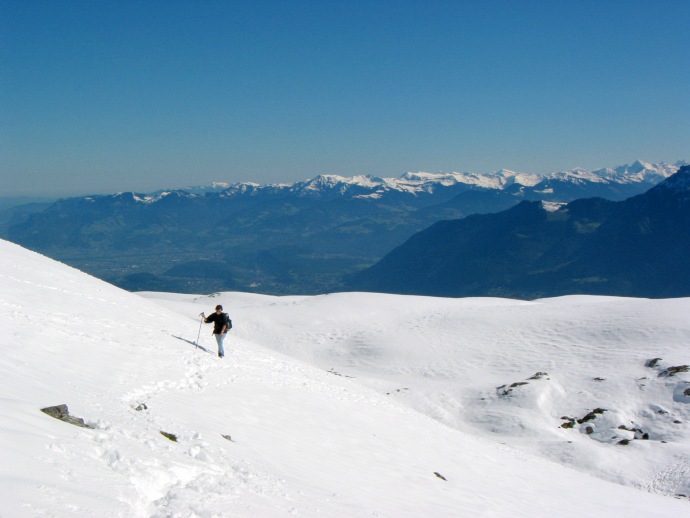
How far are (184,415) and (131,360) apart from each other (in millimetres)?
4968

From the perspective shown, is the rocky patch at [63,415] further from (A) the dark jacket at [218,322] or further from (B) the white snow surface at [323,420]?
(A) the dark jacket at [218,322]

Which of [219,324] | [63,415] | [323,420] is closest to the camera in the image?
[63,415]

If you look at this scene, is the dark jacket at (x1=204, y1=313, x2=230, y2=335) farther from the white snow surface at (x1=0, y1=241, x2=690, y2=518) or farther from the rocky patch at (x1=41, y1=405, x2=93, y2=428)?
the rocky patch at (x1=41, y1=405, x2=93, y2=428)

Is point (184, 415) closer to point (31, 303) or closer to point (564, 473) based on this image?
point (31, 303)

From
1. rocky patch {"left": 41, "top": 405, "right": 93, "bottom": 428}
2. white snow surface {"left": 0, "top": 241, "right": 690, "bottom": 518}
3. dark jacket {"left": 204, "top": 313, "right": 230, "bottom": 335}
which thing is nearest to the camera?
white snow surface {"left": 0, "top": 241, "right": 690, "bottom": 518}

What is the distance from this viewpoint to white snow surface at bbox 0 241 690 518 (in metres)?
8.61

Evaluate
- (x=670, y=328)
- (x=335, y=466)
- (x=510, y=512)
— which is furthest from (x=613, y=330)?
(x=335, y=466)

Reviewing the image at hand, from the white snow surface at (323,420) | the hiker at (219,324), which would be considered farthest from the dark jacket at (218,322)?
the white snow surface at (323,420)

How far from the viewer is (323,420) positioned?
1814 cm

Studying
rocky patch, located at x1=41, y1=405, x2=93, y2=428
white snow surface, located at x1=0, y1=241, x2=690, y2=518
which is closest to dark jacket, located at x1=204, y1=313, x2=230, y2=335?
white snow surface, located at x1=0, y1=241, x2=690, y2=518

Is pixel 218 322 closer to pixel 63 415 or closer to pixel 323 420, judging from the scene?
pixel 323 420

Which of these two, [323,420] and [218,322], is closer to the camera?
[323,420]

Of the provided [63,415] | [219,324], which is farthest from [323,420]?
[63,415]

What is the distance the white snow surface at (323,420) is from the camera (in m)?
8.61
